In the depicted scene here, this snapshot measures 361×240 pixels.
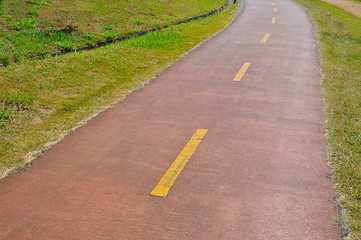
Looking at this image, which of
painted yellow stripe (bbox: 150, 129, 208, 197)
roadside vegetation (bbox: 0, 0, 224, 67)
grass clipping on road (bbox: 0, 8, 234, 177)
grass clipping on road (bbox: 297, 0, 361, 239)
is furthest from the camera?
roadside vegetation (bbox: 0, 0, 224, 67)

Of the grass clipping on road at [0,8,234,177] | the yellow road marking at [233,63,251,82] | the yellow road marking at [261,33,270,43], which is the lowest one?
the grass clipping on road at [0,8,234,177]

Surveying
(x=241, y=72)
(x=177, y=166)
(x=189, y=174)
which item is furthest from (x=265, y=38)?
(x=189, y=174)

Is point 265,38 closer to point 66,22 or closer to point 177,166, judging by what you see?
point 66,22

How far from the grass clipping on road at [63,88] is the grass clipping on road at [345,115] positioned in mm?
4548

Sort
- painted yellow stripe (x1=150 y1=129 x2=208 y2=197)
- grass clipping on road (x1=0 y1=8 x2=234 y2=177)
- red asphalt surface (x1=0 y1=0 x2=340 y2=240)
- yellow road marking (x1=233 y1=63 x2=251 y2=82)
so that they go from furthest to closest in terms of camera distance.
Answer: yellow road marking (x1=233 y1=63 x2=251 y2=82) → grass clipping on road (x1=0 y1=8 x2=234 y2=177) → painted yellow stripe (x1=150 y1=129 x2=208 y2=197) → red asphalt surface (x1=0 y1=0 x2=340 y2=240)

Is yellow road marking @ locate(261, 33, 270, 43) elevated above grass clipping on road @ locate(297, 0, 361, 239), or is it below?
above

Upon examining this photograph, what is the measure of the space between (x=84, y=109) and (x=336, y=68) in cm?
765

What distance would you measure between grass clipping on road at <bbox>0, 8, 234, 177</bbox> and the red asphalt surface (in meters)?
0.44

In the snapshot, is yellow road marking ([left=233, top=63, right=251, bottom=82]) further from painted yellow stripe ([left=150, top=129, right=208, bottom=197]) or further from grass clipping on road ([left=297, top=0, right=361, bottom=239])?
painted yellow stripe ([left=150, top=129, right=208, bottom=197])

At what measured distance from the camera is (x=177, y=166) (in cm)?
516

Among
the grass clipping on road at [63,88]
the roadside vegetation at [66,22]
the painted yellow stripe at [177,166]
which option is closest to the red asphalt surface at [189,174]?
the painted yellow stripe at [177,166]

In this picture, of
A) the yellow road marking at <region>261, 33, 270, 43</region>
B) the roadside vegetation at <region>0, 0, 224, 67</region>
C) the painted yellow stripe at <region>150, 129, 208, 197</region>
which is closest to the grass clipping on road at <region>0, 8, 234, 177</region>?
the roadside vegetation at <region>0, 0, 224, 67</region>

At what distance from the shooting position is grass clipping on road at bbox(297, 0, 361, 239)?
14.2 feet

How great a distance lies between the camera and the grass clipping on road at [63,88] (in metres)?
6.05
